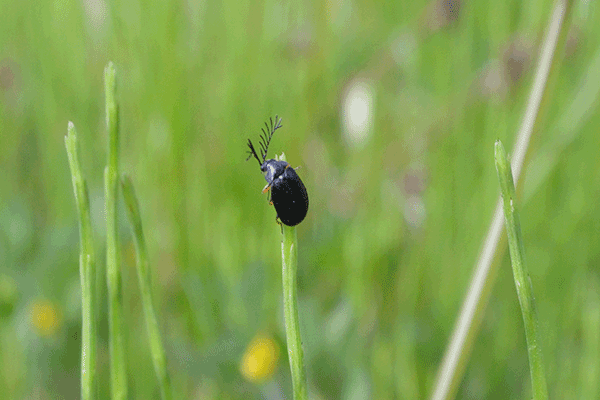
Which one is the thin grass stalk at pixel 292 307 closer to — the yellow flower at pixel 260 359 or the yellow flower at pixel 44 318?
the yellow flower at pixel 260 359

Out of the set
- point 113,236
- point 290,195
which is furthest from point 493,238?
point 113,236

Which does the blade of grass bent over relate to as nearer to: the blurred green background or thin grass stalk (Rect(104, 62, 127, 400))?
thin grass stalk (Rect(104, 62, 127, 400))

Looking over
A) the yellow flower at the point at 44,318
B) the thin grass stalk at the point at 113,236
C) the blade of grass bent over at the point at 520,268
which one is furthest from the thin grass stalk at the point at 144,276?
the yellow flower at the point at 44,318

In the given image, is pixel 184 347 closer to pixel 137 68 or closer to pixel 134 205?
pixel 134 205

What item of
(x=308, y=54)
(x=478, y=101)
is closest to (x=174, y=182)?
(x=308, y=54)

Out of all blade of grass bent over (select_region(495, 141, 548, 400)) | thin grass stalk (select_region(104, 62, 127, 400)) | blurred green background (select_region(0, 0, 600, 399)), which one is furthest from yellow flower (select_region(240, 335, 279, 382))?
blade of grass bent over (select_region(495, 141, 548, 400))

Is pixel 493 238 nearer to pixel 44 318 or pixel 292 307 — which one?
pixel 292 307
